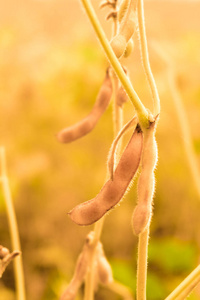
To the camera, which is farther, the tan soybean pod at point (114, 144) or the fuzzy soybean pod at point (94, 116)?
the fuzzy soybean pod at point (94, 116)

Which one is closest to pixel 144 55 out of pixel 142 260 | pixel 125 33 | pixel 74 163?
pixel 125 33

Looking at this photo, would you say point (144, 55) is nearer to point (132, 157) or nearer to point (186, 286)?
point (132, 157)

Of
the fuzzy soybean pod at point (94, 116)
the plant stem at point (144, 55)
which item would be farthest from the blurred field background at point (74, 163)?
the plant stem at point (144, 55)

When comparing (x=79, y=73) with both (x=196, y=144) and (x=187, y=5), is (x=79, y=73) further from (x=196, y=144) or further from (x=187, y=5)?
(x=187, y=5)

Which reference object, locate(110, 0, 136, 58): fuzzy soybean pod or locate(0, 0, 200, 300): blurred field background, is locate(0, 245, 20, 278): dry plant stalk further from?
locate(0, 0, 200, 300): blurred field background

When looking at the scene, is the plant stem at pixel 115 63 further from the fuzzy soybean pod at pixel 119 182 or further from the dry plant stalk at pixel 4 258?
the dry plant stalk at pixel 4 258

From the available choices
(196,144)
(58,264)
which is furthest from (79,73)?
(58,264)

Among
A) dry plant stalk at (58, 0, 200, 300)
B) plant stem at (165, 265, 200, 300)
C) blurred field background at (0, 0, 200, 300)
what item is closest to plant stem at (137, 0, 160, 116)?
dry plant stalk at (58, 0, 200, 300)
